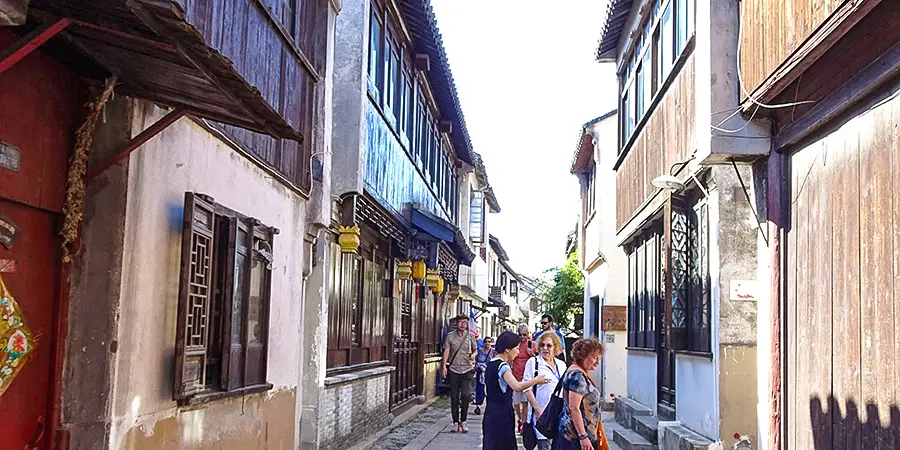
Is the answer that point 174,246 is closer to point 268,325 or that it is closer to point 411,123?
point 268,325

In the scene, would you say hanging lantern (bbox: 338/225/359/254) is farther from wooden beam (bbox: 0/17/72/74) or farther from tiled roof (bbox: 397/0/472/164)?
wooden beam (bbox: 0/17/72/74)

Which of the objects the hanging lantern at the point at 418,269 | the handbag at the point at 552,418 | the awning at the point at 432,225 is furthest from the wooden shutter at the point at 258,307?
the hanging lantern at the point at 418,269

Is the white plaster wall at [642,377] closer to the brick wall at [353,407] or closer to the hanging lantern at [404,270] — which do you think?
the brick wall at [353,407]

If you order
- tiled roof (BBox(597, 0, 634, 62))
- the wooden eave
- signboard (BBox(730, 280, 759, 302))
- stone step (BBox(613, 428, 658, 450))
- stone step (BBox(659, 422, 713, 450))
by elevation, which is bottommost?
stone step (BBox(613, 428, 658, 450))

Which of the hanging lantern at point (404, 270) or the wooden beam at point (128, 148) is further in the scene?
the hanging lantern at point (404, 270)

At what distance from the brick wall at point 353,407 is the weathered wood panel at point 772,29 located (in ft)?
21.5

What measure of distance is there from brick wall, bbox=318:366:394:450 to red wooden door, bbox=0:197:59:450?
252 inches

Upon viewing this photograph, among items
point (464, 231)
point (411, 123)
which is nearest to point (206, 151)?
point (411, 123)

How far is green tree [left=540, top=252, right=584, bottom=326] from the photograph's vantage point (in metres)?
33.5

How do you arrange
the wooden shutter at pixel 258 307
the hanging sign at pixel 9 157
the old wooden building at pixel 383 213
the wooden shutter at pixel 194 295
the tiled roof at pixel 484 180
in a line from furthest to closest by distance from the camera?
the tiled roof at pixel 484 180
the old wooden building at pixel 383 213
the wooden shutter at pixel 258 307
the wooden shutter at pixel 194 295
the hanging sign at pixel 9 157

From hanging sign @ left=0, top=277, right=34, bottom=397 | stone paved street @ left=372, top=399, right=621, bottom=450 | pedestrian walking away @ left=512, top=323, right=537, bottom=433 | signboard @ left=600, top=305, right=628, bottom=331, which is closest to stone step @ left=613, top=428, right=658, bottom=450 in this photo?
stone paved street @ left=372, top=399, right=621, bottom=450

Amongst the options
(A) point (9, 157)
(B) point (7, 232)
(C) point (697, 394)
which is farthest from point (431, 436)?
(A) point (9, 157)

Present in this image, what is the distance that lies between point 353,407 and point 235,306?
6.14 meters

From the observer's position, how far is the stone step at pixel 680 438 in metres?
9.87
